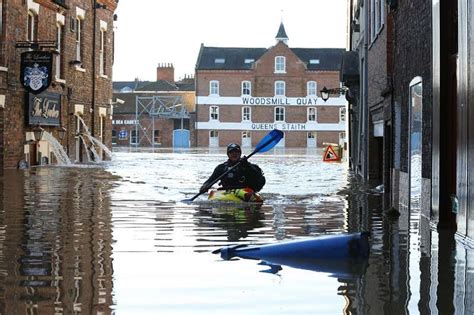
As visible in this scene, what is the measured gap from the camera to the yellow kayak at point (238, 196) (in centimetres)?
1525

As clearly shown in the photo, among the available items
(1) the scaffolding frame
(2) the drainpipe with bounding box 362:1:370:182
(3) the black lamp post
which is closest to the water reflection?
(2) the drainpipe with bounding box 362:1:370:182

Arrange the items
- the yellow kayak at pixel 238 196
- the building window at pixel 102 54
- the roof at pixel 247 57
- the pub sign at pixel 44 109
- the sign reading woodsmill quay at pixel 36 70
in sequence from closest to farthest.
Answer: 1. the yellow kayak at pixel 238 196
2. the sign reading woodsmill quay at pixel 36 70
3. the pub sign at pixel 44 109
4. the building window at pixel 102 54
5. the roof at pixel 247 57

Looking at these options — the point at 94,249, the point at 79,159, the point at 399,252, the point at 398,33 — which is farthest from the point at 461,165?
the point at 79,159

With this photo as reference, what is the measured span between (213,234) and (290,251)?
2.24m

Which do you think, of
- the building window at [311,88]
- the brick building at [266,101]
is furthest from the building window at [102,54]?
the building window at [311,88]

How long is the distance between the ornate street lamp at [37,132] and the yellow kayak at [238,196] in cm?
1581

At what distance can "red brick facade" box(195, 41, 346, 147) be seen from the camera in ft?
272

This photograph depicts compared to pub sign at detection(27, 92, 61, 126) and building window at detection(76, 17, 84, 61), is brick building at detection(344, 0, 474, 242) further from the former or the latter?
building window at detection(76, 17, 84, 61)

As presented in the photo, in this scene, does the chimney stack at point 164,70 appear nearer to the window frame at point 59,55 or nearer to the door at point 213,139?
the door at point 213,139

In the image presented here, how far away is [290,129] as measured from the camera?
83.0 meters

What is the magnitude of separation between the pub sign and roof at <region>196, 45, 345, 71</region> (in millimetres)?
51656

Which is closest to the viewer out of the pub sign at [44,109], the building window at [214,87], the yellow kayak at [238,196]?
the yellow kayak at [238,196]

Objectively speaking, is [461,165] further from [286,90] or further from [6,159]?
[286,90]

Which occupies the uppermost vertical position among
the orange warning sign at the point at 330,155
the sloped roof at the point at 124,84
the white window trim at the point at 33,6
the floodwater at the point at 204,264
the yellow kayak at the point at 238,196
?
the sloped roof at the point at 124,84
